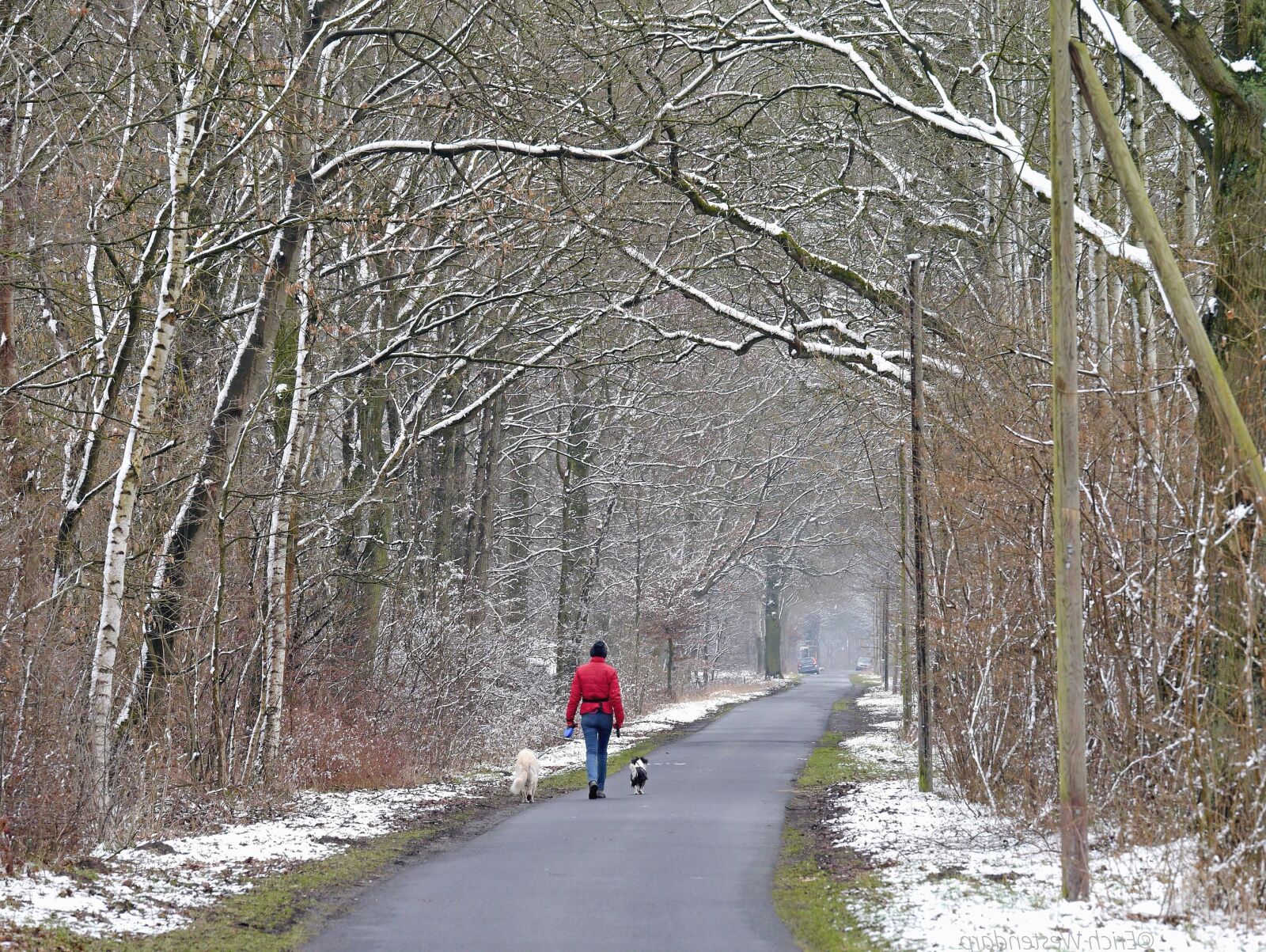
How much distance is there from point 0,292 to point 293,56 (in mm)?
4031

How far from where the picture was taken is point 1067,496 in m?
8.72

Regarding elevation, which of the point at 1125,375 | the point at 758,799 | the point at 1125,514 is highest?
the point at 1125,375

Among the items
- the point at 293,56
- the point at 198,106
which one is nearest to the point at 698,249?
the point at 293,56

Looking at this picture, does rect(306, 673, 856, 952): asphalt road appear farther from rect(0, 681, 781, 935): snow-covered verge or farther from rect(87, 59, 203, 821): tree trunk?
rect(87, 59, 203, 821): tree trunk

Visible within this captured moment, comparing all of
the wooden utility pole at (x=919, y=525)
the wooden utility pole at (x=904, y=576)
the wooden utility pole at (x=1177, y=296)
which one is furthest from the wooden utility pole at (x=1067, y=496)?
the wooden utility pole at (x=904, y=576)

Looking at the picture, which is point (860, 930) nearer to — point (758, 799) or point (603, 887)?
point (603, 887)

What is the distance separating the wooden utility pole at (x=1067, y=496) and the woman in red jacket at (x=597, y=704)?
9230 millimetres

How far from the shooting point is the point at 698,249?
22781 millimetres

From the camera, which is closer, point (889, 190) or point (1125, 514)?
point (1125, 514)

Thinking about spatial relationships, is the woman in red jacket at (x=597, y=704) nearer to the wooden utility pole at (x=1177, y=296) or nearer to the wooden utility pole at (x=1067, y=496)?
the wooden utility pole at (x=1067, y=496)

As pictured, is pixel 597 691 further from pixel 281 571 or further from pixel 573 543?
pixel 573 543

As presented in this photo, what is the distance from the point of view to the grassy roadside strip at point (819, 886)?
8562 millimetres

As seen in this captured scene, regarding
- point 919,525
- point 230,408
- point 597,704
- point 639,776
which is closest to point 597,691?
point 597,704

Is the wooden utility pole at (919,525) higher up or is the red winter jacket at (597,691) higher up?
the wooden utility pole at (919,525)
